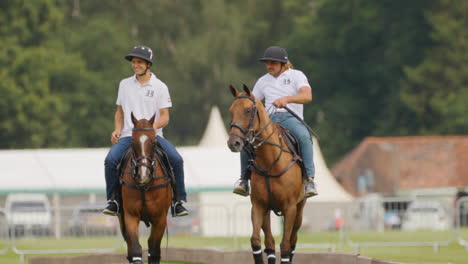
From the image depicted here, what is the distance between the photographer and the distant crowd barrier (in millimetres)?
Result: 19362

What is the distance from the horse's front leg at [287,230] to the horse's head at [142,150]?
2.12 m

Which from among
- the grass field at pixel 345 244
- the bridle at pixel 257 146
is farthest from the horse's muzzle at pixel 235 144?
the grass field at pixel 345 244

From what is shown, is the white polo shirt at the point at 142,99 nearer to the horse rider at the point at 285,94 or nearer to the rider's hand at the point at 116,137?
the rider's hand at the point at 116,137

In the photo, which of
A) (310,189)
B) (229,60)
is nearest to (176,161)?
(310,189)

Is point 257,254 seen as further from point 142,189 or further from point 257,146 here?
point 142,189

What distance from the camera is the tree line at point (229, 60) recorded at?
7025cm

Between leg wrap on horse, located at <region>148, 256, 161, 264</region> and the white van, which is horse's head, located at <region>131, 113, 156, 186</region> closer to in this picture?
leg wrap on horse, located at <region>148, 256, 161, 264</region>

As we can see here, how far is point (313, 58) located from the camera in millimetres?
82875

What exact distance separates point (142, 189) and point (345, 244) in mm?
15046

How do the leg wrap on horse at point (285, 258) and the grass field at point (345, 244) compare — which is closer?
the leg wrap on horse at point (285, 258)

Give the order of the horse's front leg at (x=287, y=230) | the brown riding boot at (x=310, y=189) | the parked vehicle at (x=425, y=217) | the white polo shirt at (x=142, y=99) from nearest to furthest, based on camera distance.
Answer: the white polo shirt at (x=142, y=99), the horse's front leg at (x=287, y=230), the brown riding boot at (x=310, y=189), the parked vehicle at (x=425, y=217)

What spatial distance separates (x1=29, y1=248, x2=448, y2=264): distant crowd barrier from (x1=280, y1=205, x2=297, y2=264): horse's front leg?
1610mm

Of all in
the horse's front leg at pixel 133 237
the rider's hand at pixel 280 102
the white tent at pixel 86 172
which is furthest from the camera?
the white tent at pixel 86 172

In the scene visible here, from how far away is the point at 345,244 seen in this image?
102ft
